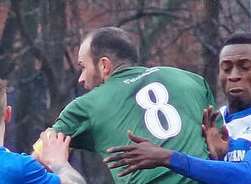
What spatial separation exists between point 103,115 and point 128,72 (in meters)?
0.33

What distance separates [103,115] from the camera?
18.6 feet

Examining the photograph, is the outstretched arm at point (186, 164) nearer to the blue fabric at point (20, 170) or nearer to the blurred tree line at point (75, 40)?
the blue fabric at point (20, 170)

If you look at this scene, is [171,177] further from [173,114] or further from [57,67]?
[57,67]

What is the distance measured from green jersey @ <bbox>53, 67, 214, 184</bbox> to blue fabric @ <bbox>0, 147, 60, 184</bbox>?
64 cm

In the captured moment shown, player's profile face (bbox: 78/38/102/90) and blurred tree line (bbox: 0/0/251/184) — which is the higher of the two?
player's profile face (bbox: 78/38/102/90)

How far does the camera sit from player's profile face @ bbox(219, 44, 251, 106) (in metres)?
5.43

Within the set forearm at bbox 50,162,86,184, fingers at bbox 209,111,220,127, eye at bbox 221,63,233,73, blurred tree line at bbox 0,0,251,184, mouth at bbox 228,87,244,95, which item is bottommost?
blurred tree line at bbox 0,0,251,184

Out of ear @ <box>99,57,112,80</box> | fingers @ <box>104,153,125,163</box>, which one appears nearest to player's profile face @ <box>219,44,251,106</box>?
ear @ <box>99,57,112,80</box>

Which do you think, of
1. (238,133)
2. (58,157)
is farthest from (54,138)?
(238,133)

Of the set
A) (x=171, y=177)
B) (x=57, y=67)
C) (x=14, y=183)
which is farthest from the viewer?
(x=57, y=67)

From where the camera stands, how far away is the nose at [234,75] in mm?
5434

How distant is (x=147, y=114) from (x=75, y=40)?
684 centimetres

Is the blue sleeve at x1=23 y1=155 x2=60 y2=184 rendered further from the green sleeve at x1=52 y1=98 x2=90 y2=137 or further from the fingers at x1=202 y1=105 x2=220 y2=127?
the fingers at x1=202 y1=105 x2=220 y2=127

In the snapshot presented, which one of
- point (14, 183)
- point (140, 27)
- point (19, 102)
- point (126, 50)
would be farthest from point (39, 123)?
point (14, 183)
